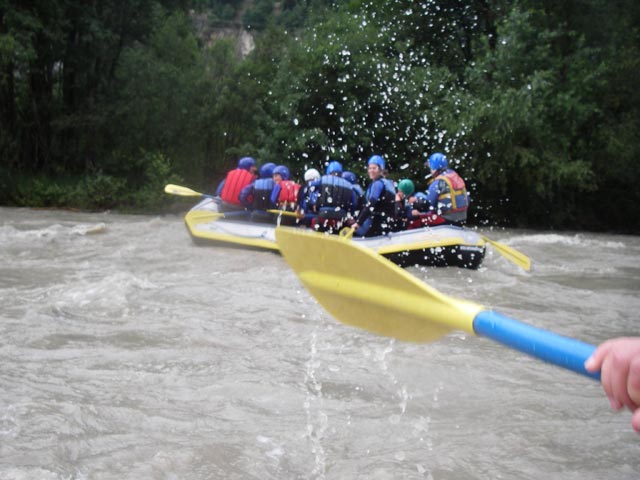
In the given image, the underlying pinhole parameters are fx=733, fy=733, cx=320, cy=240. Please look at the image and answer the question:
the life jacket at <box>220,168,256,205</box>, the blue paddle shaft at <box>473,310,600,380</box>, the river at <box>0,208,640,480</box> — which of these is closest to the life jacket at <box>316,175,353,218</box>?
the life jacket at <box>220,168,256,205</box>

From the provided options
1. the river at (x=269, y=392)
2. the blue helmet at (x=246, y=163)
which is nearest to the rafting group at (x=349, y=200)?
the blue helmet at (x=246, y=163)

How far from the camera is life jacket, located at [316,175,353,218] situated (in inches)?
352

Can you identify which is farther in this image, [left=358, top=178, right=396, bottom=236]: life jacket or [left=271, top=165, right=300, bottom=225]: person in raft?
[left=271, top=165, right=300, bottom=225]: person in raft

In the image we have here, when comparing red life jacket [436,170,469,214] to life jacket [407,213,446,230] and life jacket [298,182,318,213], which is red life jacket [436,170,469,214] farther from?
life jacket [298,182,318,213]

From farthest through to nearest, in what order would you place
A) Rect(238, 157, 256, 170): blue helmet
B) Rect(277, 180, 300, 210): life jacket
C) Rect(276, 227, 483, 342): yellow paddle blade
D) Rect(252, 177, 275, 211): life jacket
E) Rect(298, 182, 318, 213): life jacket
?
Rect(238, 157, 256, 170): blue helmet < Rect(252, 177, 275, 211): life jacket < Rect(277, 180, 300, 210): life jacket < Rect(298, 182, 318, 213): life jacket < Rect(276, 227, 483, 342): yellow paddle blade

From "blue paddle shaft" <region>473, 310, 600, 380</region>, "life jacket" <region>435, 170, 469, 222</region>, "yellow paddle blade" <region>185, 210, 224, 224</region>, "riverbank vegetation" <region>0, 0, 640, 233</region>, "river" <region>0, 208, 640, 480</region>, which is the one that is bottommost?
"river" <region>0, 208, 640, 480</region>

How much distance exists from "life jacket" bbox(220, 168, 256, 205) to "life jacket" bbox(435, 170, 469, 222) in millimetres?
2900

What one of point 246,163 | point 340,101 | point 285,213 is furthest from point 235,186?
point 340,101

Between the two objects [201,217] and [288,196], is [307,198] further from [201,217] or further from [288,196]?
[201,217]

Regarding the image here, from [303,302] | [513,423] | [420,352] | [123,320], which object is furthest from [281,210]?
[513,423]

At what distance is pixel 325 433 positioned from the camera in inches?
131

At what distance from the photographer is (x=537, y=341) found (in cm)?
180

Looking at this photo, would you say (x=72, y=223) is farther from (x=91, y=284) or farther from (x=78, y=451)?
(x=78, y=451)

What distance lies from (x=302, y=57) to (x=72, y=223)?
6427 millimetres
